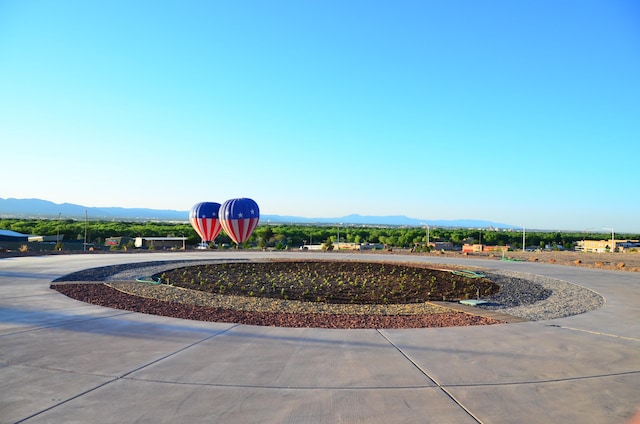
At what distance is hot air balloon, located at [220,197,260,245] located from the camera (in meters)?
37.0

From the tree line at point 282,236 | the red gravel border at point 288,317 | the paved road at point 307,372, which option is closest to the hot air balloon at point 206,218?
the tree line at point 282,236

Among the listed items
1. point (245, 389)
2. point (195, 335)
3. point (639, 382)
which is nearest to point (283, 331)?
point (195, 335)

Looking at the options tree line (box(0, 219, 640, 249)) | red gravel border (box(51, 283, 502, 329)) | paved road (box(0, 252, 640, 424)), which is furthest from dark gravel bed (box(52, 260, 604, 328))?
tree line (box(0, 219, 640, 249))

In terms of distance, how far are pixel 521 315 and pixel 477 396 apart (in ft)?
18.4

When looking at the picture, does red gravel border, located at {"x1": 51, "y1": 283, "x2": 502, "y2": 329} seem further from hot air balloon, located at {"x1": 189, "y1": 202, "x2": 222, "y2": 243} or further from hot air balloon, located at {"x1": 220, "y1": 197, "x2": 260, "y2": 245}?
hot air balloon, located at {"x1": 189, "y1": 202, "x2": 222, "y2": 243}

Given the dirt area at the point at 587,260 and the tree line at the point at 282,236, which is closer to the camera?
the dirt area at the point at 587,260

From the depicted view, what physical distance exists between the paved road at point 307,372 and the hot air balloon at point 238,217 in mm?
27871

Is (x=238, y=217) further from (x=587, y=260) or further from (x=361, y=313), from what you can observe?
(x=361, y=313)

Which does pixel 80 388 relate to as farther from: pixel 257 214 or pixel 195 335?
pixel 257 214

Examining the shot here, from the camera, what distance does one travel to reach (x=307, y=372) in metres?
5.77

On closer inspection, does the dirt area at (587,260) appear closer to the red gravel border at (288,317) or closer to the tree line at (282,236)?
the red gravel border at (288,317)

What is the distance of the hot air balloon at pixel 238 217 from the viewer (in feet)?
121

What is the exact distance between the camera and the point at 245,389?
513 cm

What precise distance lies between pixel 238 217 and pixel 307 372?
105 ft
